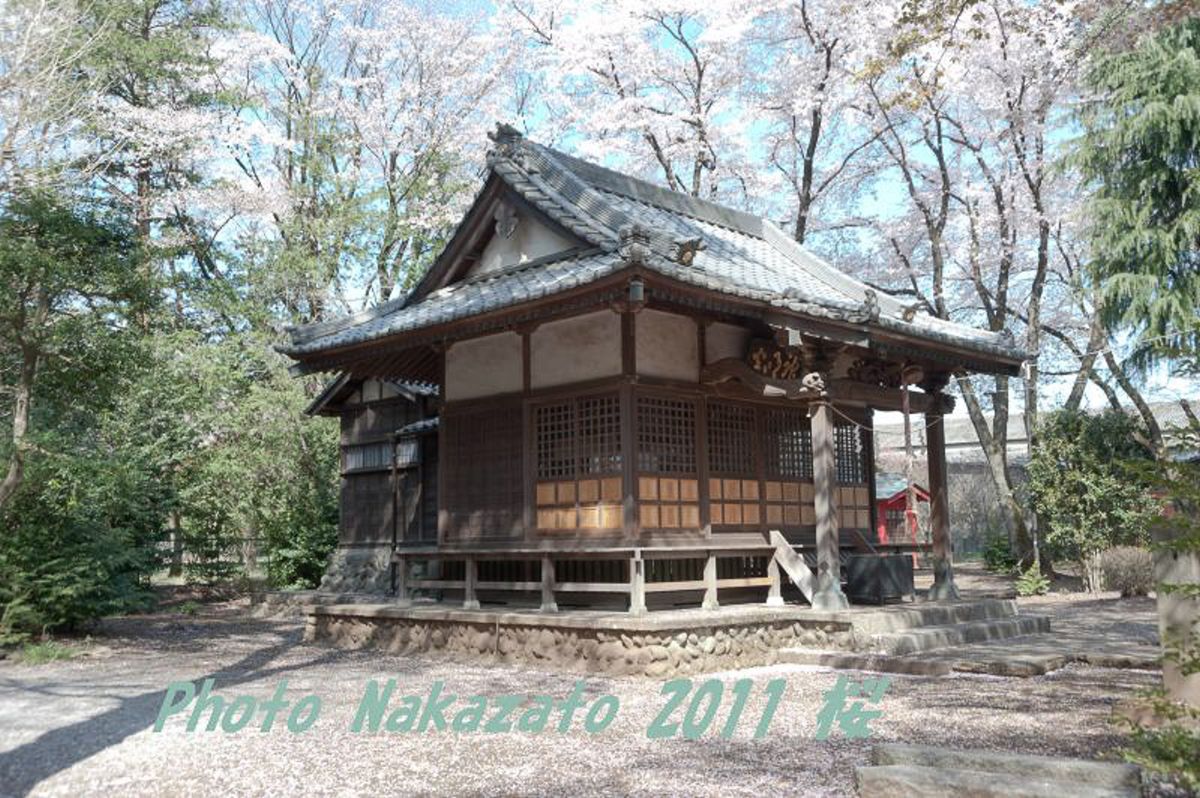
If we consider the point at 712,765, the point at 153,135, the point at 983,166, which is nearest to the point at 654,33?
the point at 983,166

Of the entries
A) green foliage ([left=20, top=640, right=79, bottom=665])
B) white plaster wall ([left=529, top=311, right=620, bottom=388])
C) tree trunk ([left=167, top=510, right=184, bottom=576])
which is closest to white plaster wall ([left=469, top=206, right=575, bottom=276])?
white plaster wall ([left=529, top=311, right=620, bottom=388])

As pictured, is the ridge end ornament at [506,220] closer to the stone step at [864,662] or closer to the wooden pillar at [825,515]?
the wooden pillar at [825,515]

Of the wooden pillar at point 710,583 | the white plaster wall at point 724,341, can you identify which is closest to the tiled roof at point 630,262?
the white plaster wall at point 724,341

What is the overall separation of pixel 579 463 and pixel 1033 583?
12.1 m

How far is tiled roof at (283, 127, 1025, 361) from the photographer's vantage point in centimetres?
1005

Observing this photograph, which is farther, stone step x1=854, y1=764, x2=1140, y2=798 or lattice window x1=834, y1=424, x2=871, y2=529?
lattice window x1=834, y1=424, x2=871, y2=529

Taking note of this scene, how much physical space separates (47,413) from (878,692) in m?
13.4

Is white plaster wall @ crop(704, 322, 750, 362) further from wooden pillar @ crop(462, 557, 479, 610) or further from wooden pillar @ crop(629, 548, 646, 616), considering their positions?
wooden pillar @ crop(462, 557, 479, 610)

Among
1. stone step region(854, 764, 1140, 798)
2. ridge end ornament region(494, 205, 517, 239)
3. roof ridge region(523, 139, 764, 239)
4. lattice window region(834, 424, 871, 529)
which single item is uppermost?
roof ridge region(523, 139, 764, 239)

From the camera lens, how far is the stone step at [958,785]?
4.16 m

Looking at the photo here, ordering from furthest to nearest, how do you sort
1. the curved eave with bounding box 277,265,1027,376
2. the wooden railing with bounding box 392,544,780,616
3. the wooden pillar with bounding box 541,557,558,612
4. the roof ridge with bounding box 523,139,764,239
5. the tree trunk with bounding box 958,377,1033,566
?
the tree trunk with bounding box 958,377,1033,566
the roof ridge with bounding box 523,139,764,239
the wooden pillar with bounding box 541,557,558,612
the wooden railing with bounding box 392,544,780,616
the curved eave with bounding box 277,265,1027,376

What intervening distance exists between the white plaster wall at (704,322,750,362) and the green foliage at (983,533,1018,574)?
15.5 metres

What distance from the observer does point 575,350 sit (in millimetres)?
11664

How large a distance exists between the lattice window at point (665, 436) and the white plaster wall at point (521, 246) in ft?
7.47
